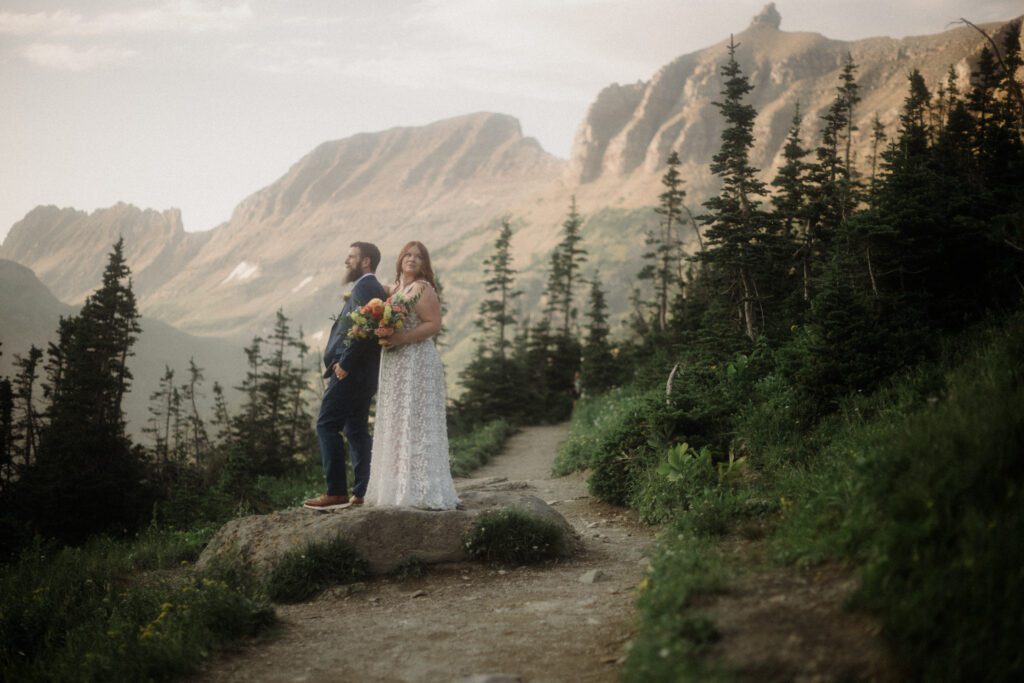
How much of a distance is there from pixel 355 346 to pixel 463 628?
3635 millimetres

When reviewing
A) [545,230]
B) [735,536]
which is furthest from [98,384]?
[545,230]

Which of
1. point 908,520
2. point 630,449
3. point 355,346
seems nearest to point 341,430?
point 355,346

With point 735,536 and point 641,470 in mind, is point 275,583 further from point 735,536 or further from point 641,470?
point 641,470

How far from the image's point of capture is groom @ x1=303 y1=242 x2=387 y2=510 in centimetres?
791

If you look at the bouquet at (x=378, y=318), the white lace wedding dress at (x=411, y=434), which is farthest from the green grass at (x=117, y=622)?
the bouquet at (x=378, y=318)

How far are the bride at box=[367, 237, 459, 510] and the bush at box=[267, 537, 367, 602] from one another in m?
0.92

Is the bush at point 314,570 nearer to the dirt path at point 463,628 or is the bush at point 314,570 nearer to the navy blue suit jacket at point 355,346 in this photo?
the dirt path at point 463,628

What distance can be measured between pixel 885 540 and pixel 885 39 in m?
190

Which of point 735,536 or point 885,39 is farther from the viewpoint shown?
point 885,39

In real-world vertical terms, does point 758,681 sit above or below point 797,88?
below

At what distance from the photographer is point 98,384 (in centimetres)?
3134

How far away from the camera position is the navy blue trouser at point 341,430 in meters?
7.92

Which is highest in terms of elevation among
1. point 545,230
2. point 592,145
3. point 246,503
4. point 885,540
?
point 592,145

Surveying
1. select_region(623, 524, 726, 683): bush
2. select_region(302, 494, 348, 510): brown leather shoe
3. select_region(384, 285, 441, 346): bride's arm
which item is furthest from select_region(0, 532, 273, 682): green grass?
select_region(623, 524, 726, 683): bush
